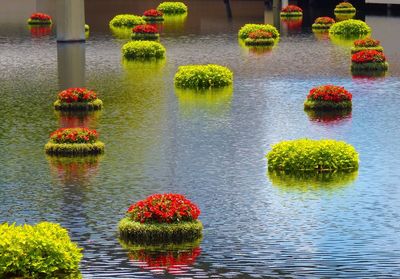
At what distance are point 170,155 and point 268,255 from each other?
1206 centimetres

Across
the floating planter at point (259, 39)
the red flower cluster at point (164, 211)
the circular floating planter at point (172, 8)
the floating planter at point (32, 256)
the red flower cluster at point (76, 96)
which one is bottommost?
the circular floating planter at point (172, 8)

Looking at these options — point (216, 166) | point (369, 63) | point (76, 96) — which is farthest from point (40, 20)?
point (216, 166)

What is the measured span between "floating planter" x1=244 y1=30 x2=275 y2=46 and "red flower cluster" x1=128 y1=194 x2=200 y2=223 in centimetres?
4548

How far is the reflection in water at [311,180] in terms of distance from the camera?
30.8m

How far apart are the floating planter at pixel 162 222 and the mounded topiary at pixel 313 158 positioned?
7907 millimetres

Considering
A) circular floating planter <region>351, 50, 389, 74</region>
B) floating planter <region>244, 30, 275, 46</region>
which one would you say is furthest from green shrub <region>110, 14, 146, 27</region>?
circular floating planter <region>351, 50, 389, 74</region>

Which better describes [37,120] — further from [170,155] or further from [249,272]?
[249,272]

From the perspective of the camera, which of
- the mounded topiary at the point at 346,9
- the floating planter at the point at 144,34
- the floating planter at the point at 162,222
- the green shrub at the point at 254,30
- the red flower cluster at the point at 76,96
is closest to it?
the floating planter at the point at 162,222

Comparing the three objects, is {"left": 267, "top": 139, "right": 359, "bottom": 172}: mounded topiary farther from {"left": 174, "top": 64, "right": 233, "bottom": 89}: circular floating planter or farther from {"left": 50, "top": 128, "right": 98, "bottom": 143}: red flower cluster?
{"left": 174, "top": 64, "right": 233, "bottom": 89}: circular floating planter

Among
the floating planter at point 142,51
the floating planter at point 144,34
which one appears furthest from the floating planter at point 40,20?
the floating planter at point 142,51

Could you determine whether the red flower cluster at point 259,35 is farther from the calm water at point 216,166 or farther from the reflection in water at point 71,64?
the reflection in water at point 71,64

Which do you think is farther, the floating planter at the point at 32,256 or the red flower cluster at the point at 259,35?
the red flower cluster at the point at 259,35

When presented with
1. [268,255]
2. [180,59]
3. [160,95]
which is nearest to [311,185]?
[268,255]

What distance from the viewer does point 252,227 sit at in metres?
26.2
